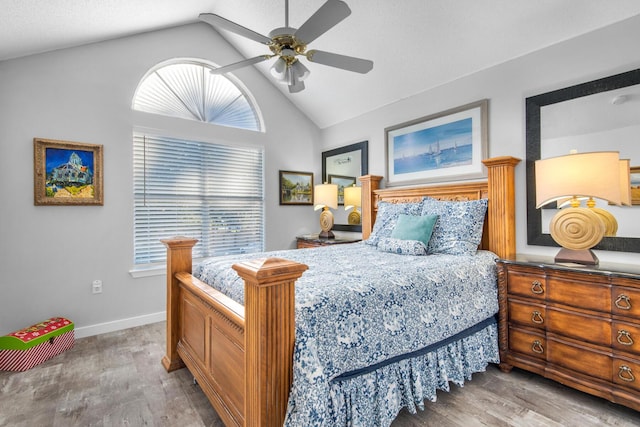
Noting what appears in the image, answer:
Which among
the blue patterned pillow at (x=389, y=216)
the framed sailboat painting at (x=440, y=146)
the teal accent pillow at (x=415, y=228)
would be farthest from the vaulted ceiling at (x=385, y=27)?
the teal accent pillow at (x=415, y=228)

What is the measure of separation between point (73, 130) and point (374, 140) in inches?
130

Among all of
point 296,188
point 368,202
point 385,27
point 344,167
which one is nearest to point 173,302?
point 368,202

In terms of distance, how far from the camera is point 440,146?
3.31 meters

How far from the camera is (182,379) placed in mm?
2242

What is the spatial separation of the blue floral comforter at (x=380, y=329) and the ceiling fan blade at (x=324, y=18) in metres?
1.49

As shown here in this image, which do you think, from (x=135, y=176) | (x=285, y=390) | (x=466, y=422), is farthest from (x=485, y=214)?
(x=135, y=176)

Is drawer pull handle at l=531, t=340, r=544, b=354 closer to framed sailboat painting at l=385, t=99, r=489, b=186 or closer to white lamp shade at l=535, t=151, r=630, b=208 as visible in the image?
white lamp shade at l=535, t=151, r=630, b=208

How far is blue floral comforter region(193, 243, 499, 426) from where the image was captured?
132 cm

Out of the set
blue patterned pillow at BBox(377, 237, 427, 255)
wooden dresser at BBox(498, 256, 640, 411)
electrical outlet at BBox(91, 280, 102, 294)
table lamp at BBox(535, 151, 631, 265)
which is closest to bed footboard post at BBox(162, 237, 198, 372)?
electrical outlet at BBox(91, 280, 102, 294)

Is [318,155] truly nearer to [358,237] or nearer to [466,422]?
[358,237]

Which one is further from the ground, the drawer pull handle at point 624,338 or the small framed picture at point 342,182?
the small framed picture at point 342,182

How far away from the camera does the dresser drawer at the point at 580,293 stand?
1865 millimetres

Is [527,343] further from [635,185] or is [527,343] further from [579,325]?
[635,185]

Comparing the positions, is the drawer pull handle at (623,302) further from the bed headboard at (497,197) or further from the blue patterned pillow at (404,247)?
the blue patterned pillow at (404,247)
